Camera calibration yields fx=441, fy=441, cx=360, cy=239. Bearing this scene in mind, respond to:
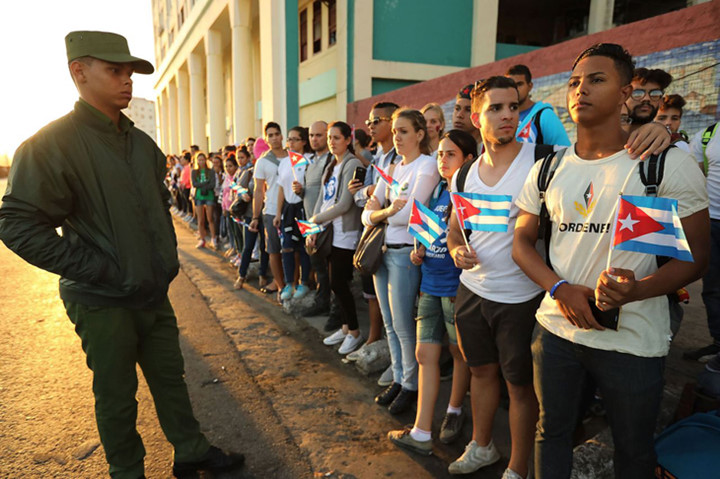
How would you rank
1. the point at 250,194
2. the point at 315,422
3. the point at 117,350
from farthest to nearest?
the point at 250,194 < the point at 315,422 < the point at 117,350

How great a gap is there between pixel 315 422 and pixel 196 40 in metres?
22.8

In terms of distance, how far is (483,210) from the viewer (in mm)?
2195

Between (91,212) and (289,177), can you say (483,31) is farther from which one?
(91,212)

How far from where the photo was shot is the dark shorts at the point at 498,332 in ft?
7.08

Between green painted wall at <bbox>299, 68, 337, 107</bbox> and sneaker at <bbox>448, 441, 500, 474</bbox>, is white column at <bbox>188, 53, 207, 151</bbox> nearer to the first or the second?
green painted wall at <bbox>299, 68, 337, 107</bbox>

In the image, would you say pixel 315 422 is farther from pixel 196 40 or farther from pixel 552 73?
pixel 196 40

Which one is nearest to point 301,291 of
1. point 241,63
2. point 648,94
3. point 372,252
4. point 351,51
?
point 372,252

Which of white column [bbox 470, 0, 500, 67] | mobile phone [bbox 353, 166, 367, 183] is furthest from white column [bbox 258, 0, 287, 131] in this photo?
mobile phone [bbox 353, 166, 367, 183]

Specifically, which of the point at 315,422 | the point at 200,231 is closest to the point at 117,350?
the point at 315,422

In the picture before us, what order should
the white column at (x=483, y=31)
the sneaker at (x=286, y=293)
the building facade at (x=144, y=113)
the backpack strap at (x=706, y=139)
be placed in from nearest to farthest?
the backpack strap at (x=706, y=139) < the sneaker at (x=286, y=293) < the white column at (x=483, y=31) < the building facade at (x=144, y=113)

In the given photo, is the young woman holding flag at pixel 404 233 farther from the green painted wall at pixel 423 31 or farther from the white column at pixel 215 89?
the white column at pixel 215 89

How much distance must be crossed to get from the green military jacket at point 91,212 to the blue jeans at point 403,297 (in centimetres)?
144

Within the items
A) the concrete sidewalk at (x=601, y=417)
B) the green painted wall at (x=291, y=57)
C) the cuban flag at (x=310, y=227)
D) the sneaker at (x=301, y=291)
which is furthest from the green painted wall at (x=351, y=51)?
the cuban flag at (x=310, y=227)

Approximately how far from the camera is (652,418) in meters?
1.71
